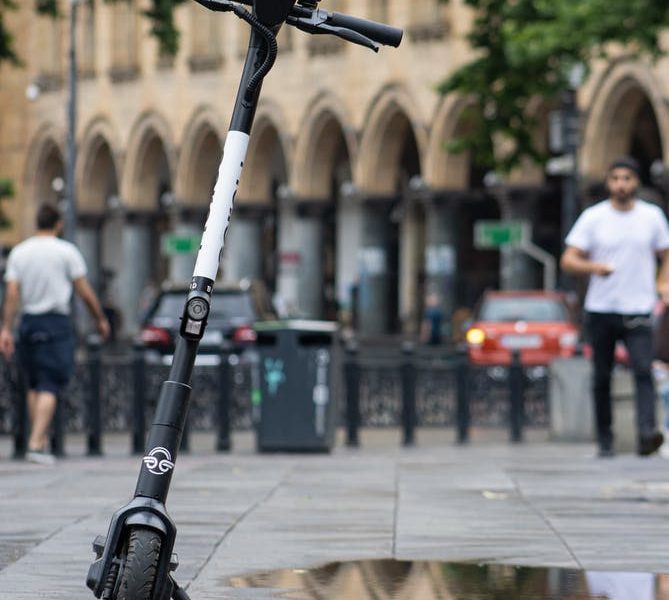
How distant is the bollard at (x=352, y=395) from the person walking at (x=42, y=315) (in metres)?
4.40

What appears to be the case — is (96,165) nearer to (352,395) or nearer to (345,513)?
(352,395)

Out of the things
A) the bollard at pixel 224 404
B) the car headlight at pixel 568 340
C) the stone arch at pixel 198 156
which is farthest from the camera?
the stone arch at pixel 198 156

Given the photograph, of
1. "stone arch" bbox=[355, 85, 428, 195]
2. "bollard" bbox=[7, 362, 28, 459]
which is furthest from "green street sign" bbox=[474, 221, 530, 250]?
"bollard" bbox=[7, 362, 28, 459]

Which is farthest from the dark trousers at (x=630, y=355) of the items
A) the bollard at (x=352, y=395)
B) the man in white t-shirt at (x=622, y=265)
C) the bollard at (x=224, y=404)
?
the bollard at (x=352, y=395)

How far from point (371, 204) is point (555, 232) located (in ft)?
14.3

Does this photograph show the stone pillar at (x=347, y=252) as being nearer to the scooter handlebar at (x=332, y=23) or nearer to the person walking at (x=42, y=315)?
the person walking at (x=42, y=315)

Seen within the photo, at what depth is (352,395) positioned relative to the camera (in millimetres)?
19375

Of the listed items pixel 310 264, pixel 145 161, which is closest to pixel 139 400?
pixel 310 264

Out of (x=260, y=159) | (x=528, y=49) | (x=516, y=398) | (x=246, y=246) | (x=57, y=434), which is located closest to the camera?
(x=57, y=434)

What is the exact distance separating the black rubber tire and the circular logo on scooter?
28 centimetres

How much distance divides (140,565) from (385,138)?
43.0 meters

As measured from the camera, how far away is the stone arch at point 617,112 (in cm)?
3919

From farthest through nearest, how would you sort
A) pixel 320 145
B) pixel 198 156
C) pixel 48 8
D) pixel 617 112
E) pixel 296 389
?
pixel 198 156, pixel 320 145, pixel 617 112, pixel 48 8, pixel 296 389

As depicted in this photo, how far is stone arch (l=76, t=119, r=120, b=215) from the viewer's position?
193 feet
